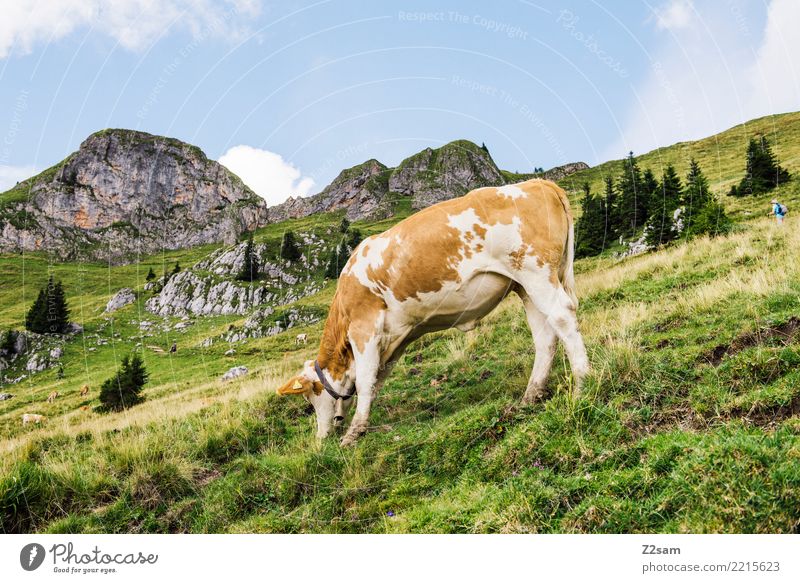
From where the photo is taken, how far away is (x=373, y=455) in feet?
19.4

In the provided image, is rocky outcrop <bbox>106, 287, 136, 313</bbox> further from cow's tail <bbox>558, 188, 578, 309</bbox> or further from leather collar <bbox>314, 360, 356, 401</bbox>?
cow's tail <bbox>558, 188, 578, 309</bbox>

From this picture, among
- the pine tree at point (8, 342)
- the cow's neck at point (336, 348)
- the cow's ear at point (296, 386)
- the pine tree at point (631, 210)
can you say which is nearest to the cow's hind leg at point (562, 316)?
the cow's neck at point (336, 348)

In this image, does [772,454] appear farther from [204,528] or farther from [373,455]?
[204,528]

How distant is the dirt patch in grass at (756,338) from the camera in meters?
5.23

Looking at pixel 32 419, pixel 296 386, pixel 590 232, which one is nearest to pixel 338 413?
pixel 296 386

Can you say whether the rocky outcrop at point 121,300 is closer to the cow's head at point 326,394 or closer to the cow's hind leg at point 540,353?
the cow's head at point 326,394

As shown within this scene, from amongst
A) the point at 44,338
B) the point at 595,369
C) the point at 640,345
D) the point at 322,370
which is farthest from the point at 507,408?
the point at 44,338

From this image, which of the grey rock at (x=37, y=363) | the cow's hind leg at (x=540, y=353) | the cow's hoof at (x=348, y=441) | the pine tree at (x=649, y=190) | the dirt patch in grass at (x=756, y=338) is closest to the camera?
the dirt patch in grass at (x=756, y=338)

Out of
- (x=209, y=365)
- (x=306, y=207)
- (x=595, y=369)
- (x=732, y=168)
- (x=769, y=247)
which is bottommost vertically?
(x=209, y=365)

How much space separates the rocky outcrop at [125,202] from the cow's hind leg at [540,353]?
146 m

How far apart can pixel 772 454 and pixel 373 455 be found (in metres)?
4.22

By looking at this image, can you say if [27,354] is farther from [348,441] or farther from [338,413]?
[348,441]

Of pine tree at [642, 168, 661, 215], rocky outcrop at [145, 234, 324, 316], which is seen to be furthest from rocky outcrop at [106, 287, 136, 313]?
pine tree at [642, 168, 661, 215]

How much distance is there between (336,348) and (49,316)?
6531cm
